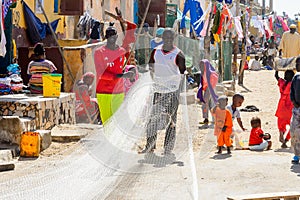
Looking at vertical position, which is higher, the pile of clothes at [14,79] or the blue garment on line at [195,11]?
the blue garment on line at [195,11]

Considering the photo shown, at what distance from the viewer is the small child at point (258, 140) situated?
8.30 m

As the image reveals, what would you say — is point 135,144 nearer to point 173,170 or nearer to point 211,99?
point 173,170

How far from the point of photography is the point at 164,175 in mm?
6234

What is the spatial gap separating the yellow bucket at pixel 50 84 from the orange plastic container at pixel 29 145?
1430 mm

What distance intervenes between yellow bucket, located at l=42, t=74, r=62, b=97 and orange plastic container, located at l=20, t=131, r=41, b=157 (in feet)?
4.69

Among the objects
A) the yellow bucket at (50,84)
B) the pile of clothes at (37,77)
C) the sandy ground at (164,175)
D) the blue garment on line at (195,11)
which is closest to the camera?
the sandy ground at (164,175)

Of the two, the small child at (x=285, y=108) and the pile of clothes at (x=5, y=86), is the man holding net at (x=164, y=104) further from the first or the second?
the pile of clothes at (x=5, y=86)

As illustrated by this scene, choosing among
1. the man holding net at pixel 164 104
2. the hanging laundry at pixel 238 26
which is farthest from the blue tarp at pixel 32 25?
the hanging laundry at pixel 238 26

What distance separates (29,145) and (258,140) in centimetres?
300

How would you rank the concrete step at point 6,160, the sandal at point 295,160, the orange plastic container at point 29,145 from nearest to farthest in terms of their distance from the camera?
the concrete step at point 6,160
the sandal at point 295,160
the orange plastic container at point 29,145

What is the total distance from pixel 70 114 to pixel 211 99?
2246mm

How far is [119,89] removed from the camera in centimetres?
753

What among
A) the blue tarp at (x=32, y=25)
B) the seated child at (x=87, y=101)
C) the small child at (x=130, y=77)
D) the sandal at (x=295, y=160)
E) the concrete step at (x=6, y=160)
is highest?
the blue tarp at (x=32, y=25)

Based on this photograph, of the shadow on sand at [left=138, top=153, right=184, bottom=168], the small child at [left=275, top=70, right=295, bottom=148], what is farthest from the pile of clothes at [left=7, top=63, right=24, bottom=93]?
the small child at [left=275, top=70, right=295, bottom=148]
